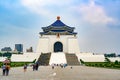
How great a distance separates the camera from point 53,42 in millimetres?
63281

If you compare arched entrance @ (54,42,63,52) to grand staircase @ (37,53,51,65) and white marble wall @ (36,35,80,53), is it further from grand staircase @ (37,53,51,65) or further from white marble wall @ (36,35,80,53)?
grand staircase @ (37,53,51,65)

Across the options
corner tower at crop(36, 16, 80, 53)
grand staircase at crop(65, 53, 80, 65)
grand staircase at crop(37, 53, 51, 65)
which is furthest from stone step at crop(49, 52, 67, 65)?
corner tower at crop(36, 16, 80, 53)

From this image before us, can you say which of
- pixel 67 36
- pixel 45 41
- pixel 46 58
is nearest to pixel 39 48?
pixel 45 41

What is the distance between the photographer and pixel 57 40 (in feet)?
208

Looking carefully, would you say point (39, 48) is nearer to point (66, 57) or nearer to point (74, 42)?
point (74, 42)

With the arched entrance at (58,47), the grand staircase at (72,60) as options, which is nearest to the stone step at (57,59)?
the grand staircase at (72,60)

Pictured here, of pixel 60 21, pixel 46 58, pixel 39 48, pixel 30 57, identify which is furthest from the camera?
pixel 60 21

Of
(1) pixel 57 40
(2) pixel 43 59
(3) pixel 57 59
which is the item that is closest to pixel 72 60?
(3) pixel 57 59

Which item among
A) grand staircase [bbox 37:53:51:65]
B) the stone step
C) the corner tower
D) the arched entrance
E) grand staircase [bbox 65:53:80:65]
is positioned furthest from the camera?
the arched entrance

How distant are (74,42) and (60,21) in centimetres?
702

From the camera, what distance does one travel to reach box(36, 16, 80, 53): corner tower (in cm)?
6259

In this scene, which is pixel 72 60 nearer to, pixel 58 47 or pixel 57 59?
pixel 57 59

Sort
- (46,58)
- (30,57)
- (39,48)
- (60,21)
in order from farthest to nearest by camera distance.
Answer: (60,21), (39,48), (30,57), (46,58)

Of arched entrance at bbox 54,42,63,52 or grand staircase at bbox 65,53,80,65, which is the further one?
arched entrance at bbox 54,42,63,52
